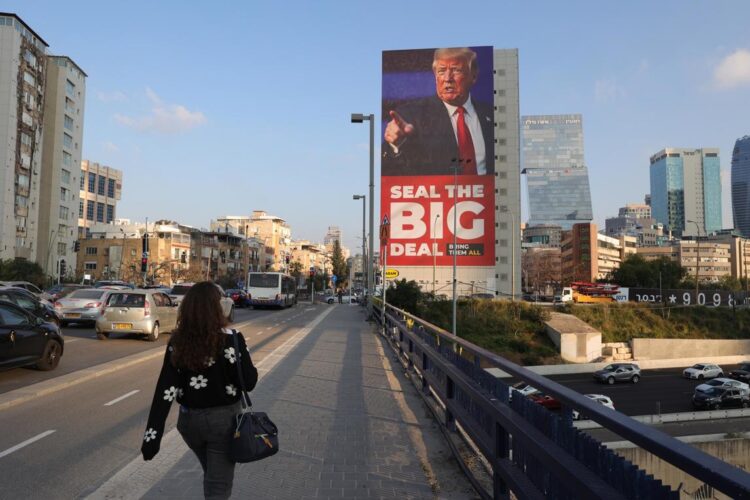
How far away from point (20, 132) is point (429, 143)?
175 ft

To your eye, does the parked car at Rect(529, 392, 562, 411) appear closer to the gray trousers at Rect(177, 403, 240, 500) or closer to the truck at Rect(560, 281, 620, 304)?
the gray trousers at Rect(177, 403, 240, 500)

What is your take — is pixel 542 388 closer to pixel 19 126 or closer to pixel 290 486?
pixel 290 486

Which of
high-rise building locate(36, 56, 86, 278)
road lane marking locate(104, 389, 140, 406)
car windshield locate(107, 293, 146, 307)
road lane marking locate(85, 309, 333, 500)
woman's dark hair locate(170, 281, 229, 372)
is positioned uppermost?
high-rise building locate(36, 56, 86, 278)

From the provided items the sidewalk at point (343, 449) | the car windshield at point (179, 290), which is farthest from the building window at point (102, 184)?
the sidewalk at point (343, 449)

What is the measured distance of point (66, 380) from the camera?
9.99m

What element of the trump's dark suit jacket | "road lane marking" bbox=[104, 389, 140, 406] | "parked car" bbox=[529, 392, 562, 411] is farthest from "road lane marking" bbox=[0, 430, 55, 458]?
the trump's dark suit jacket

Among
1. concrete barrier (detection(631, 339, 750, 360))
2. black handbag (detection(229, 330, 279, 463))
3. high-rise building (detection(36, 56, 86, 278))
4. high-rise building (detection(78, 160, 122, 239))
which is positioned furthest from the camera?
high-rise building (detection(78, 160, 122, 239))

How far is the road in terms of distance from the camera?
505 centimetres

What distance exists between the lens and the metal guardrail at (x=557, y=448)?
1987 millimetres

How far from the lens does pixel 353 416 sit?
7.50 m

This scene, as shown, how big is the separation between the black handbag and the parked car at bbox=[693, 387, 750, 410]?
126 feet

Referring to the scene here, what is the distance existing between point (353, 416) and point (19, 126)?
80.1m

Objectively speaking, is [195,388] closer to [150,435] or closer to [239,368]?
[239,368]

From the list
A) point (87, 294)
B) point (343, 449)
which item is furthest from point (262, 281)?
point (343, 449)
